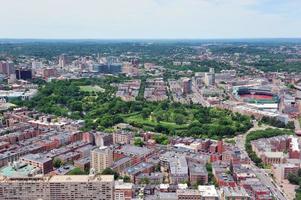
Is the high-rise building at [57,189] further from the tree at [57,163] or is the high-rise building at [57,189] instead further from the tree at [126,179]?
the tree at [57,163]

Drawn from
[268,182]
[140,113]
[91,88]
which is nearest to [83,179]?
[268,182]

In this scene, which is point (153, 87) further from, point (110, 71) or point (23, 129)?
point (23, 129)

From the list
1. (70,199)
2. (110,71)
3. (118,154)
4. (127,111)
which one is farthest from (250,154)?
(110,71)

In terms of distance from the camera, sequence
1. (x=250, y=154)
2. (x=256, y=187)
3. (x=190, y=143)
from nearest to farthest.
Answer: (x=256, y=187), (x=250, y=154), (x=190, y=143)

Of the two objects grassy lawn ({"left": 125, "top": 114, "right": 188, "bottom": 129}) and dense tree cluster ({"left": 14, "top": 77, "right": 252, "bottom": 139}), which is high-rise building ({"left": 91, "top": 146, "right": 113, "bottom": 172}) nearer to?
dense tree cluster ({"left": 14, "top": 77, "right": 252, "bottom": 139})

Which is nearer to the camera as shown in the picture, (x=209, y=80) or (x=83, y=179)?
(x=83, y=179)

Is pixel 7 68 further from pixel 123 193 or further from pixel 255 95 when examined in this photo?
pixel 123 193

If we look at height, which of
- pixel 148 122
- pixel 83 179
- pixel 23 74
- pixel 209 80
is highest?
pixel 23 74
